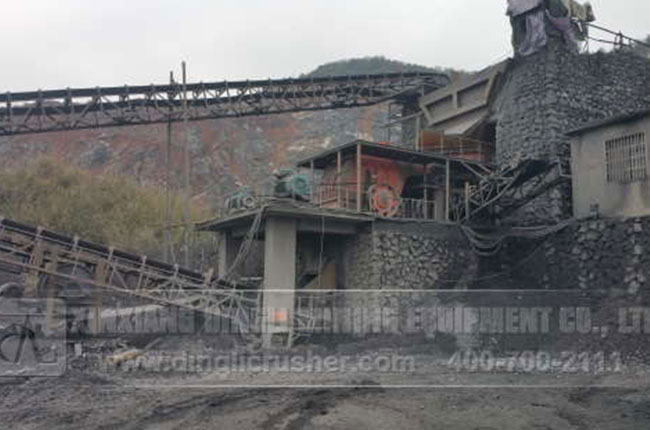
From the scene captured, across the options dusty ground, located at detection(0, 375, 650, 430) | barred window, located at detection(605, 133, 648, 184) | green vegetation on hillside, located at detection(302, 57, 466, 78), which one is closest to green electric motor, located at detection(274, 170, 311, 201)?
barred window, located at detection(605, 133, 648, 184)

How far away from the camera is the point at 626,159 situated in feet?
50.7

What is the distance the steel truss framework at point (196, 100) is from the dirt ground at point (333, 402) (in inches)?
678

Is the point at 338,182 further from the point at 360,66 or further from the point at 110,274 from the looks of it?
the point at 360,66

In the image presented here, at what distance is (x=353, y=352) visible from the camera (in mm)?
12812

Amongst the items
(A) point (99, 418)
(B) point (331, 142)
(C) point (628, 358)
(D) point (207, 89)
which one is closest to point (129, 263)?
(A) point (99, 418)

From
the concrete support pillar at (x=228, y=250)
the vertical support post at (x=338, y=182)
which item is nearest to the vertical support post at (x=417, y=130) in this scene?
the vertical support post at (x=338, y=182)

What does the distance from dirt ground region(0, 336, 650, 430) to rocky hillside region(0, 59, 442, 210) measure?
4023cm

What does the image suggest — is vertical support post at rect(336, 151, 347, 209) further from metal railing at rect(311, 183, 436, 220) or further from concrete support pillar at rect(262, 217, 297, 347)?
concrete support pillar at rect(262, 217, 297, 347)

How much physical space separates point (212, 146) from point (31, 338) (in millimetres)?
44386

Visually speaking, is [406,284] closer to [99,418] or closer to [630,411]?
[630,411]

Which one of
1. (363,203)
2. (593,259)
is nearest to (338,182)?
(363,203)

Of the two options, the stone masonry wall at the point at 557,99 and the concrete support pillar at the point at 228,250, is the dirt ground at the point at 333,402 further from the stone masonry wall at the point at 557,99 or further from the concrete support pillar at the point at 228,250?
the stone masonry wall at the point at 557,99

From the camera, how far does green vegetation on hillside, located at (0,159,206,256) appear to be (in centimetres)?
→ 3197

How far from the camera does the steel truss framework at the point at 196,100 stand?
86.9 ft
